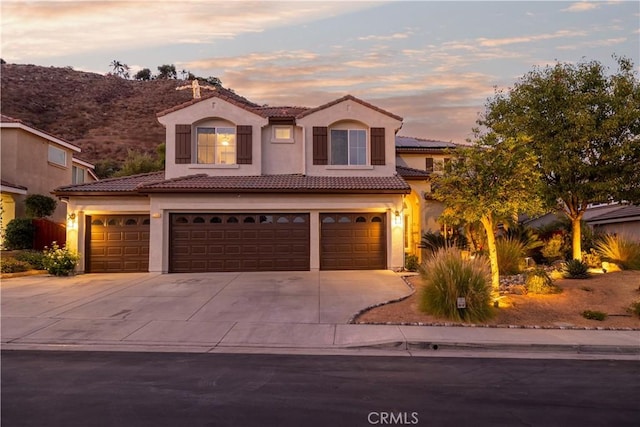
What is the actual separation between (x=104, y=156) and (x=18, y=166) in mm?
29102

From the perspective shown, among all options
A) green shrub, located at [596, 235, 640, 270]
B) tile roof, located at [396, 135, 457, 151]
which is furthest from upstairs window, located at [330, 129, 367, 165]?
green shrub, located at [596, 235, 640, 270]

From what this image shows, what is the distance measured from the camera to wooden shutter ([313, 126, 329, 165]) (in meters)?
20.9

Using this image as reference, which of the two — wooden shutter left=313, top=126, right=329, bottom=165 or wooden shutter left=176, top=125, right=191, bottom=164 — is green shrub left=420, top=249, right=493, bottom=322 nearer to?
wooden shutter left=313, top=126, right=329, bottom=165

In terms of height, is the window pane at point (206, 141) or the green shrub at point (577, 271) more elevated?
the window pane at point (206, 141)

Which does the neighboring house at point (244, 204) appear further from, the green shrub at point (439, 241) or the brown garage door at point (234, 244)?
the green shrub at point (439, 241)

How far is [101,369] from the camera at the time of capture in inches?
294

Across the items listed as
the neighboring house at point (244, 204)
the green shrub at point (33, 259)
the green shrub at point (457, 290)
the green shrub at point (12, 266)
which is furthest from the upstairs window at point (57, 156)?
the green shrub at point (457, 290)

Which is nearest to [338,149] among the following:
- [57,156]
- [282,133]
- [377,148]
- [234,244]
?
[377,148]

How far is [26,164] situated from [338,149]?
49.6 feet

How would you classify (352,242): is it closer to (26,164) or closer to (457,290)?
(457,290)

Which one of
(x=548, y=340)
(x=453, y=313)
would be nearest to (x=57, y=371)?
(x=453, y=313)

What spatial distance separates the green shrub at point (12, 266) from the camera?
720 inches

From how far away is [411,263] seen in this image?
754 inches

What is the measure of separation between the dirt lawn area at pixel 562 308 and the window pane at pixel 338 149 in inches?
354
